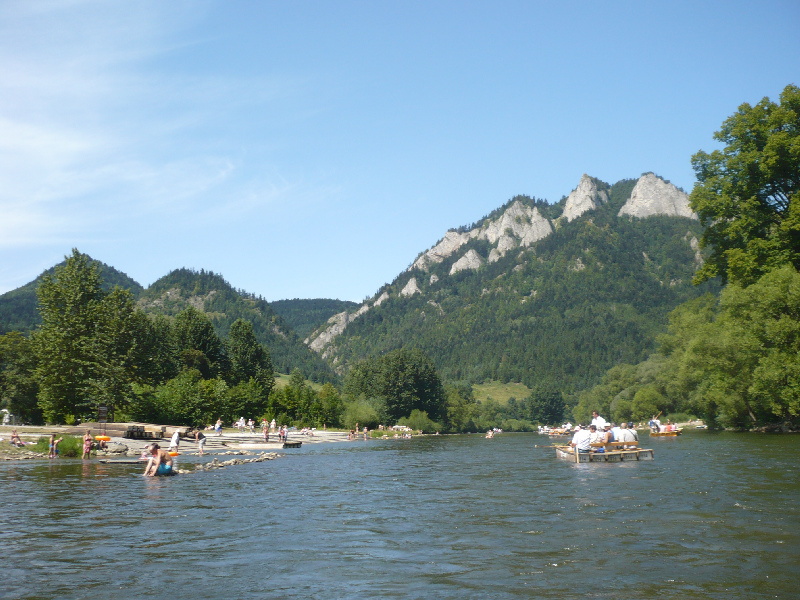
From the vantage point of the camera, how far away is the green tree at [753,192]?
55938 mm

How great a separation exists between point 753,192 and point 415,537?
53.8 metres

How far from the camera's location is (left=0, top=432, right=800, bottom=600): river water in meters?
12.5

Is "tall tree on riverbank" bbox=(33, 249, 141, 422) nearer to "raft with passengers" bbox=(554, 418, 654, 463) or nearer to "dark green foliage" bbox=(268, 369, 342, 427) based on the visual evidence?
"dark green foliage" bbox=(268, 369, 342, 427)

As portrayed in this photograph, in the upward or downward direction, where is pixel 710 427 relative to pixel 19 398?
downward

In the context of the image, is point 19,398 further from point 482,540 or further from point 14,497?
point 482,540

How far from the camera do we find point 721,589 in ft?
38.2

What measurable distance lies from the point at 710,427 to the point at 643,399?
4117 cm

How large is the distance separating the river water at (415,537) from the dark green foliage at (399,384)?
119553 millimetres

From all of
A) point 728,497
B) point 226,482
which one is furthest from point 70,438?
point 728,497

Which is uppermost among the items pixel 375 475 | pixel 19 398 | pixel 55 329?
pixel 55 329

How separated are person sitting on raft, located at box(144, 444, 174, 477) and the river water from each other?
6.53 ft

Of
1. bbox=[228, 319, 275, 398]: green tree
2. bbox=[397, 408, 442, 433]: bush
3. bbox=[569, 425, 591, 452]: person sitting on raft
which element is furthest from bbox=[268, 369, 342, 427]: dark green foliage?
bbox=[569, 425, 591, 452]: person sitting on raft

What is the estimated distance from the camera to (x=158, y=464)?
112 feet

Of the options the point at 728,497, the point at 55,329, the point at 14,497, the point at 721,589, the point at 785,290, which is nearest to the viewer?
the point at 721,589
